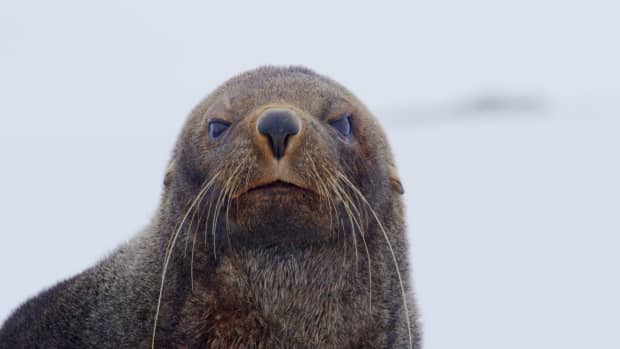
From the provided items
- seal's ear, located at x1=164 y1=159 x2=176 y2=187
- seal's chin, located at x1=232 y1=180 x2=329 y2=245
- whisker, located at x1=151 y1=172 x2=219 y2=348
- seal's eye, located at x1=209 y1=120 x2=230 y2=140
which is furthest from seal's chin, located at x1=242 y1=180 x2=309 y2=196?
seal's ear, located at x1=164 y1=159 x2=176 y2=187

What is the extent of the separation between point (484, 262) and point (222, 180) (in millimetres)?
8170

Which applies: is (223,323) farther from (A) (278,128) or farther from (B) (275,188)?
(A) (278,128)

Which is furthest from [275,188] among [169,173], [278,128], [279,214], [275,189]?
[169,173]

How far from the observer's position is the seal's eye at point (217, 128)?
473cm

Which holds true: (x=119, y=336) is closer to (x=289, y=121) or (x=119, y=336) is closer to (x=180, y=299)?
(x=180, y=299)

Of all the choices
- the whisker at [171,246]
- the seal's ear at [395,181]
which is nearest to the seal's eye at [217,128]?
the whisker at [171,246]

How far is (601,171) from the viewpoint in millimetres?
16953

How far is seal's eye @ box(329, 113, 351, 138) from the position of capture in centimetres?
482

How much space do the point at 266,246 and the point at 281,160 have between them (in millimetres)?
482

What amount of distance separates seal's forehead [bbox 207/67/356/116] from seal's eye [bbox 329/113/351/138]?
3.1 inches

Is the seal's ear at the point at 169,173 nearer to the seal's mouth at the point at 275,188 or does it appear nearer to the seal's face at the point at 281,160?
the seal's face at the point at 281,160

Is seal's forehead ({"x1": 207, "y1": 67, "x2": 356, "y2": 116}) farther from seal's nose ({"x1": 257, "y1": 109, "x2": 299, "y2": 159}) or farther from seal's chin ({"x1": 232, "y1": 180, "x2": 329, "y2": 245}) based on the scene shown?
seal's chin ({"x1": 232, "y1": 180, "x2": 329, "y2": 245})

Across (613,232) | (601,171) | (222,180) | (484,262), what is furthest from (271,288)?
(601,171)

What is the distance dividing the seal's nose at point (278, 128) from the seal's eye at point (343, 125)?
613mm
